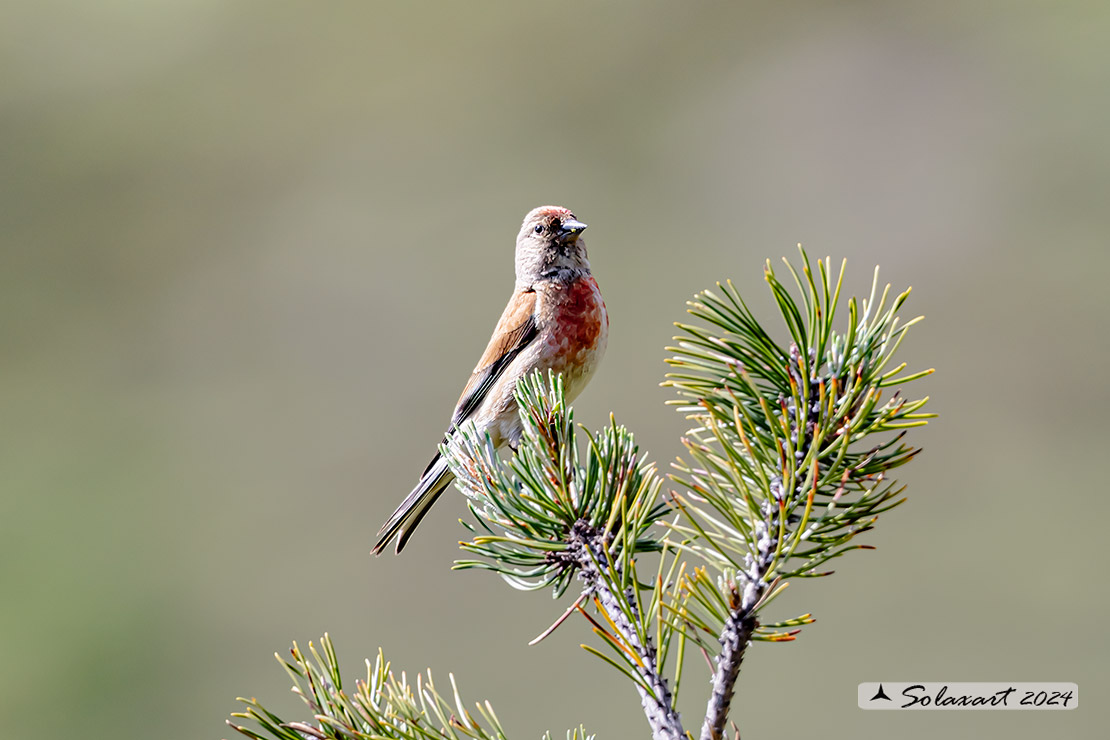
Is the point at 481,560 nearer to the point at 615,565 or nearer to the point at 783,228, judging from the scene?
the point at 615,565

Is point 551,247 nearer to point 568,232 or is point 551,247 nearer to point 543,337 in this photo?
point 568,232

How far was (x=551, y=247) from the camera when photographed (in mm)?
3988

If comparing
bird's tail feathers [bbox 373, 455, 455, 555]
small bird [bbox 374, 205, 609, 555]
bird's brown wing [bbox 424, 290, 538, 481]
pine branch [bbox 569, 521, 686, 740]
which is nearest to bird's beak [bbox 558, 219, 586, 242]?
small bird [bbox 374, 205, 609, 555]

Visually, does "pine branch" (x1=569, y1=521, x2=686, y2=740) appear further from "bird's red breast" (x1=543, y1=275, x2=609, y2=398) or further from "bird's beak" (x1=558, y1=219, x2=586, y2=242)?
"bird's beak" (x1=558, y1=219, x2=586, y2=242)

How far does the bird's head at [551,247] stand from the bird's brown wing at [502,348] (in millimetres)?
178

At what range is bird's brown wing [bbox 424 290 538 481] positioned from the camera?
372cm

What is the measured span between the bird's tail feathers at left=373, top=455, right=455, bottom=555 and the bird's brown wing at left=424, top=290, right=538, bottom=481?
41 cm

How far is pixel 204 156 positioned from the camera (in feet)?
68.7

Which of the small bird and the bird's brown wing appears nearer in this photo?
the small bird

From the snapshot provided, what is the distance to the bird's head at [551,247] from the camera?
13.0 ft

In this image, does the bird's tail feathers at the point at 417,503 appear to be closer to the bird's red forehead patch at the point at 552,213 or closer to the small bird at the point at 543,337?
the small bird at the point at 543,337

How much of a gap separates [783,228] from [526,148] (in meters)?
5.68

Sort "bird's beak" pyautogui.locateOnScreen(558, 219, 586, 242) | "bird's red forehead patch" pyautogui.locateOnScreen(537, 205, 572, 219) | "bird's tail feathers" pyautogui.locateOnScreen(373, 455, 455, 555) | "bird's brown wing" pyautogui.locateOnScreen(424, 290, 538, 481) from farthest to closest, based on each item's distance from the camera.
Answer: "bird's red forehead patch" pyautogui.locateOnScreen(537, 205, 572, 219)
"bird's beak" pyautogui.locateOnScreen(558, 219, 586, 242)
"bird's brown wing" pyautogui.locateOnScreen(424, 290, 538, 481)
"bird's tail feathers" pyautogui.locateOnScreen(373, 455, 455, 555)

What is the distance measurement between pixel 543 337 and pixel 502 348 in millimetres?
181
